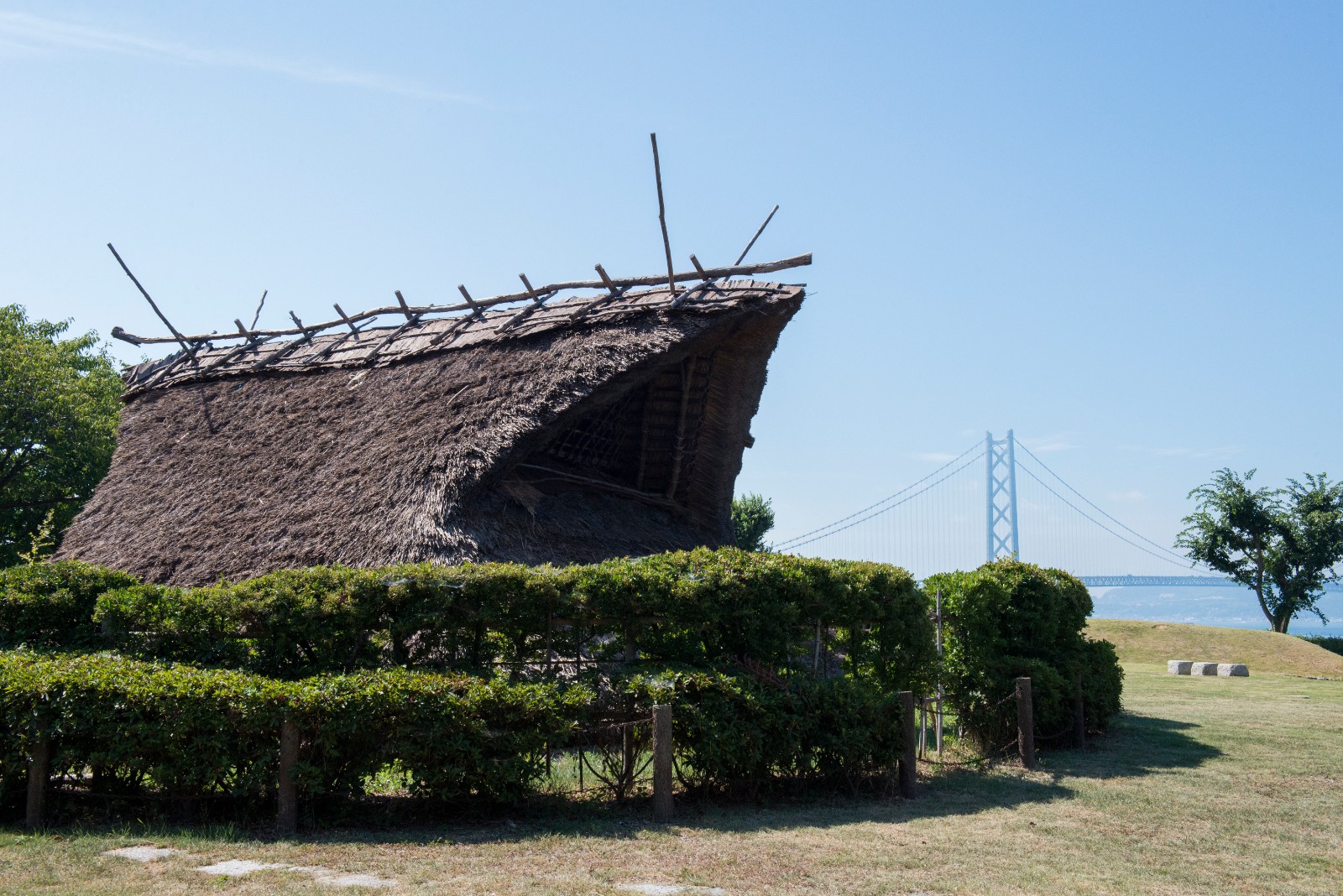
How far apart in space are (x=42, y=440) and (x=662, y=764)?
→ 62.1ft

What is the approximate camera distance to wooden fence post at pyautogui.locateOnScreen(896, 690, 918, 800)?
7.02 meters

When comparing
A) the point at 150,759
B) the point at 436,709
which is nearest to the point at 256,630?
the point at 150,759

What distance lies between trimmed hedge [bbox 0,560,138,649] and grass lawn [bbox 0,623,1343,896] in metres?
2.21

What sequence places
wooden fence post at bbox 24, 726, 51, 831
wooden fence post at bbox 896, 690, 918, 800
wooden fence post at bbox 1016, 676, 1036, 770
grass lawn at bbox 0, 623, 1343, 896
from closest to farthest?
grass lawn at bbox 0, 623, 1343, 896 < wooden fence post at bbox 24, 726, 51, 831 < wooden fence post at bbox 896, 690, 918, 800 < wooden fence post at bbox 1016, 676, 1036, 770

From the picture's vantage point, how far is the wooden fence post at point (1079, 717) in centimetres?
975

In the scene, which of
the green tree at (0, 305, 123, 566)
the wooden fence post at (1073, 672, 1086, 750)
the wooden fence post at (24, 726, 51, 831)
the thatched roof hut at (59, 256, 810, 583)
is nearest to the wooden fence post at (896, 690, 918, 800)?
the wooden fence post at (1073, 672, 1086, 750)

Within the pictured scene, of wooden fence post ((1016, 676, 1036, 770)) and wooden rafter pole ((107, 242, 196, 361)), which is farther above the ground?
wooden rafter pole ((107, 242, 196, 361))

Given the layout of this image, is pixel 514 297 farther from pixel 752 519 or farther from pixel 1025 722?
pixel 752 519

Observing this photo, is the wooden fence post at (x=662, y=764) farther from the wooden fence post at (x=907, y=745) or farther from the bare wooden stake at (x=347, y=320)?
the bare wooden stake at (x=347, y=320)

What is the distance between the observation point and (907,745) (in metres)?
7.07

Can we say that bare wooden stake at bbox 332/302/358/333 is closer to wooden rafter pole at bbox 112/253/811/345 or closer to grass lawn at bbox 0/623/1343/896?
wooden rafter pole at bbox 112/253/811/345

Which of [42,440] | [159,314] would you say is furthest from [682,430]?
[42,440]

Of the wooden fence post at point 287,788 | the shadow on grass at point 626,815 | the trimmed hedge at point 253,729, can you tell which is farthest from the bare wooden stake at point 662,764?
the wooden fence post at point 287,788

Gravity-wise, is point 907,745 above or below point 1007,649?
below
